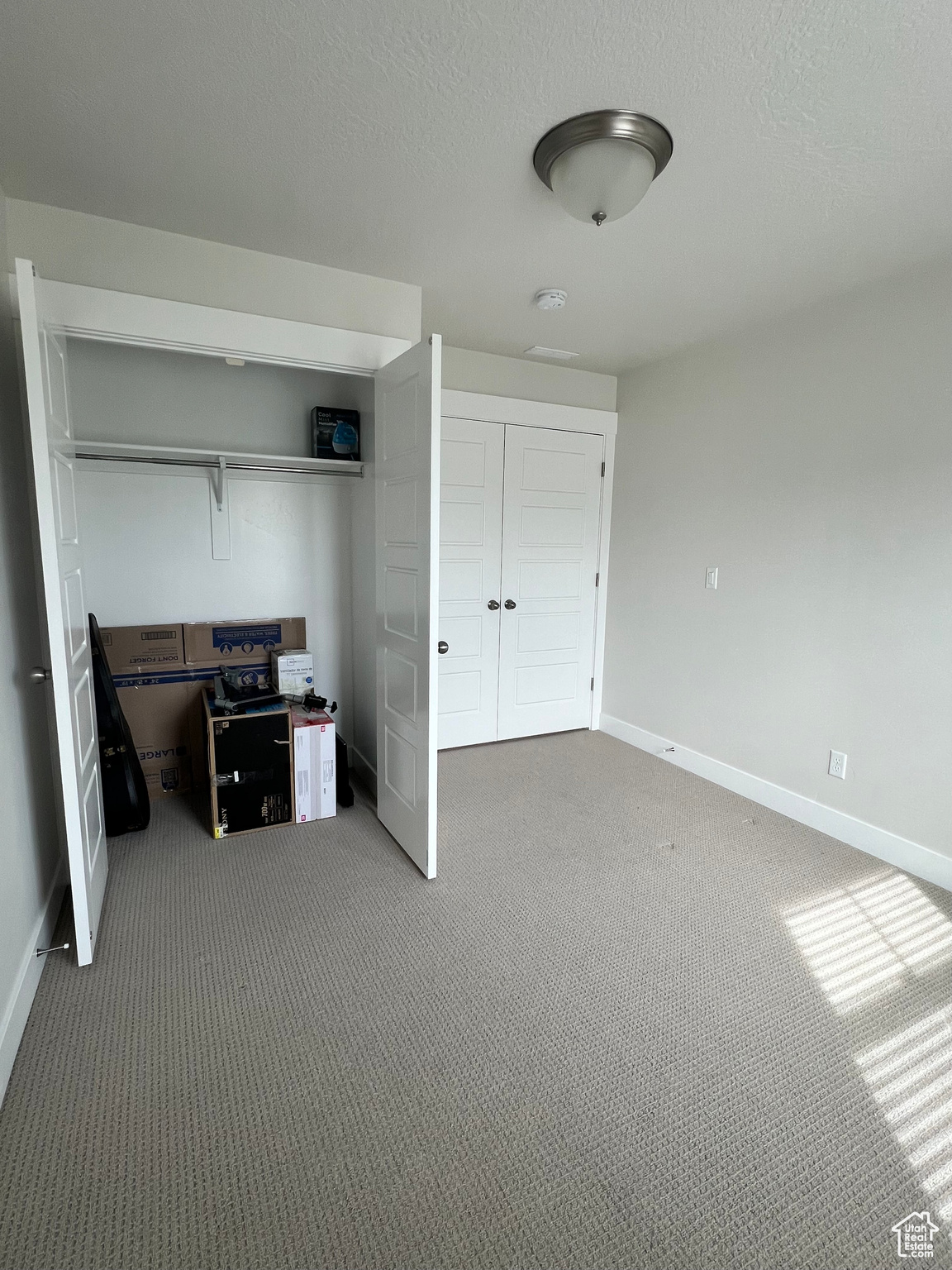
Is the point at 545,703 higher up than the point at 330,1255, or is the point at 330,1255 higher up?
the point at 545,703

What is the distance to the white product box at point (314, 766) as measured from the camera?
2.86m

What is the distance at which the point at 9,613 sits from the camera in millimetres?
1859

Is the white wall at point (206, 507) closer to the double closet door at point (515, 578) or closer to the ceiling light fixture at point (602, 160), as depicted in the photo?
the double closet door at point (515, 578)

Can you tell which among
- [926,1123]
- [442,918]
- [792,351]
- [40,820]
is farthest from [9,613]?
[792,351]

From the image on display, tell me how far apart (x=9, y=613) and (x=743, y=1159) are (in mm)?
2493

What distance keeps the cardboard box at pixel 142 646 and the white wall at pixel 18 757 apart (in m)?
0.75

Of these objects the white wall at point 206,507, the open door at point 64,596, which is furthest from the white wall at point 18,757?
the white wall at point 206,507

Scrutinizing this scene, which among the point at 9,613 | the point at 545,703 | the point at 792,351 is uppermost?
the point at 792,351

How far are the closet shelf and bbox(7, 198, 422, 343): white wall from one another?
2.07ft

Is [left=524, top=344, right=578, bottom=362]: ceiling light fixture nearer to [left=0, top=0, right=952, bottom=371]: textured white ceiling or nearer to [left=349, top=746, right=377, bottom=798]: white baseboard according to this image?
[left=0, top=0, right=952, bottom=371]: textured white ceiling

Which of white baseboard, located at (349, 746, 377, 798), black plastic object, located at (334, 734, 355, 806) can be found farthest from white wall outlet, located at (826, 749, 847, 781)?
black plastic object, located at (334, 734, 355, 806)

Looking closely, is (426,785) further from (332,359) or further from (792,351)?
(792,351)

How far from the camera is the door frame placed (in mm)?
3676

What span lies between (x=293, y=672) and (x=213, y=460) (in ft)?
3.82
